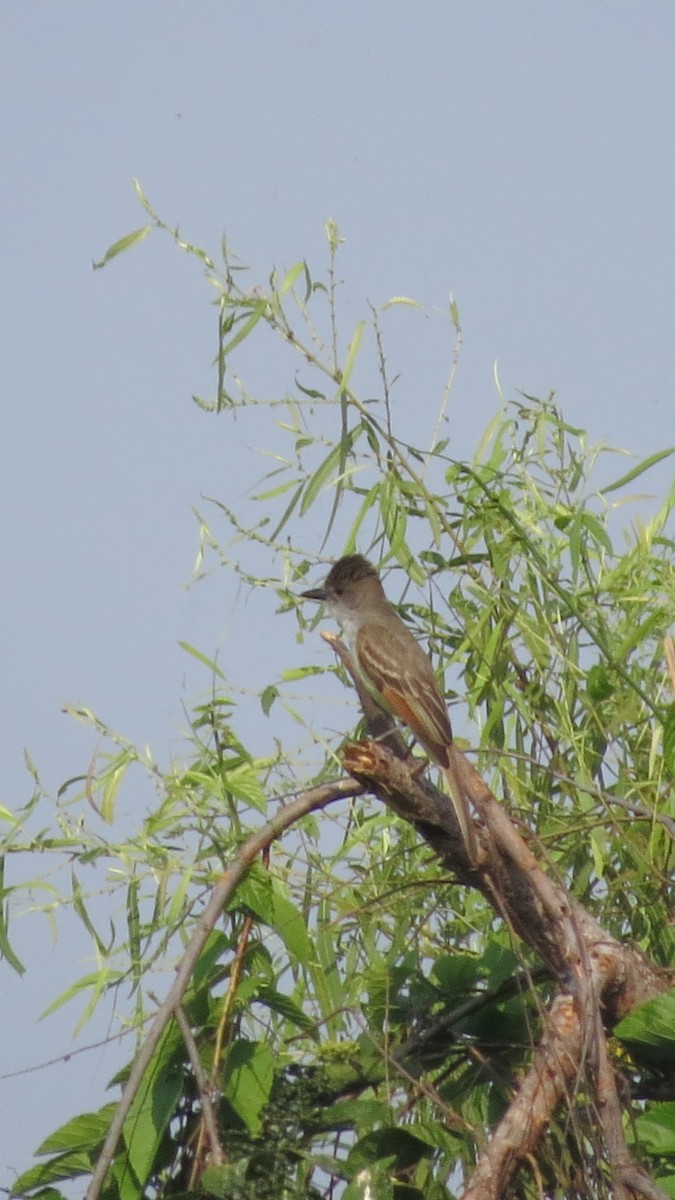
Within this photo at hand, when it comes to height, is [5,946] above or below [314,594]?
below

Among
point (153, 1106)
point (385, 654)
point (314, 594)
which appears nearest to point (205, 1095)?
point (153, 1106)

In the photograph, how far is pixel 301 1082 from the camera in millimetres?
2396

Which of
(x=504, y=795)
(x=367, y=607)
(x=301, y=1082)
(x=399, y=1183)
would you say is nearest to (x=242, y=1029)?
(x=301, y=1082)

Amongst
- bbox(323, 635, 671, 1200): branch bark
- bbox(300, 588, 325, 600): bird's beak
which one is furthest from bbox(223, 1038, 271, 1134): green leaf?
bbox(300, 588, 325, 600): bird's beak

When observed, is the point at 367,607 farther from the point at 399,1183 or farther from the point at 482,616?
the point at 399,1183

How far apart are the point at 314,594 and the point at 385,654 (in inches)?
21.0

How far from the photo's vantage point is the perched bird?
3286 millimetres

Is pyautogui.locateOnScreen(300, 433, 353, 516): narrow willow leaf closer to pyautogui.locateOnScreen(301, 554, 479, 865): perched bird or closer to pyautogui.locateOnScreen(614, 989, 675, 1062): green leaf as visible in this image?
pyautogui.locateOnScreen(301, 554, 479, 865): perched bird

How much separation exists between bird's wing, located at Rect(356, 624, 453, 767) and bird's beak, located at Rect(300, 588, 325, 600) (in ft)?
0.66

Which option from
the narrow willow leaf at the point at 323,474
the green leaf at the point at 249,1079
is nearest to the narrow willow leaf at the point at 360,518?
the narrow willow leaf at the point at 323,474

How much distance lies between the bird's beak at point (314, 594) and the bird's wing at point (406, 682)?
20 cm

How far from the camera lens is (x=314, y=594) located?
Answer: 11.1 ft

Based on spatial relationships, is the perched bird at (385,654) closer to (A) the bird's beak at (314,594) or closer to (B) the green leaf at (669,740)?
(A) the bird's beak at (314,594)

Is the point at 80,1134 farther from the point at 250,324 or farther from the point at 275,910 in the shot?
the point at 250,324
